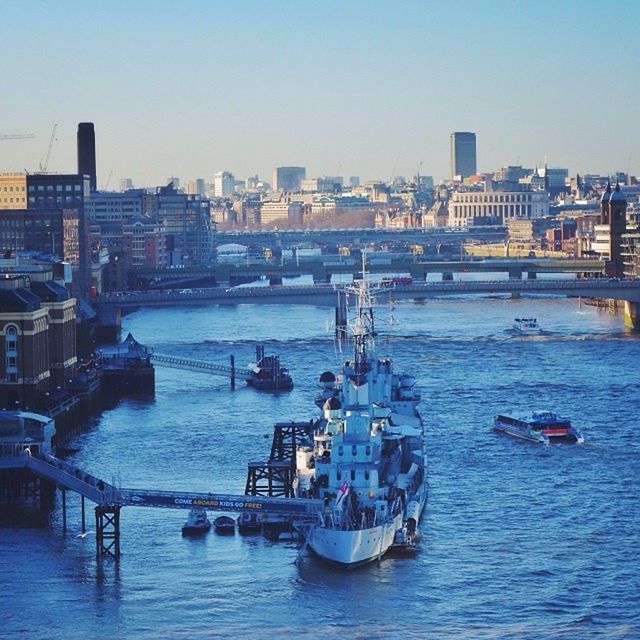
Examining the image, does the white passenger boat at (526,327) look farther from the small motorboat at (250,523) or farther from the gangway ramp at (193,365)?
the small motorboat at (250,523)

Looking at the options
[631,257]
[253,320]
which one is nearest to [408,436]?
[253,320]

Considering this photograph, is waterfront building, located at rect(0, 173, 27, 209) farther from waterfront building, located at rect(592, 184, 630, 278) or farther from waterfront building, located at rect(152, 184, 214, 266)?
waterfront building, located at rect(152, 184, 214, 266)

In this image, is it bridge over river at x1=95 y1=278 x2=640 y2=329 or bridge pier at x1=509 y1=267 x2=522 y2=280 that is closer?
bridge over river at x1=95 y1=278 x2=640 y2=329

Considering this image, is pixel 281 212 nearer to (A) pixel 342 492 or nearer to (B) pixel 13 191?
(B) pixel 13 191

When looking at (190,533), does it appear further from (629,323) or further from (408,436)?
(629,323)

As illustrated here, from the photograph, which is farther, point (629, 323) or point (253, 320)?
point (253, 320)

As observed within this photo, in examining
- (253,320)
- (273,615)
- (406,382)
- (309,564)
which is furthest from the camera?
(253,320)

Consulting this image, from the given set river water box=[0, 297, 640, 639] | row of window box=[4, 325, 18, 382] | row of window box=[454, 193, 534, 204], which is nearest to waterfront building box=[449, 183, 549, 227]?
row of window box=[454, 193, 534, 204]
